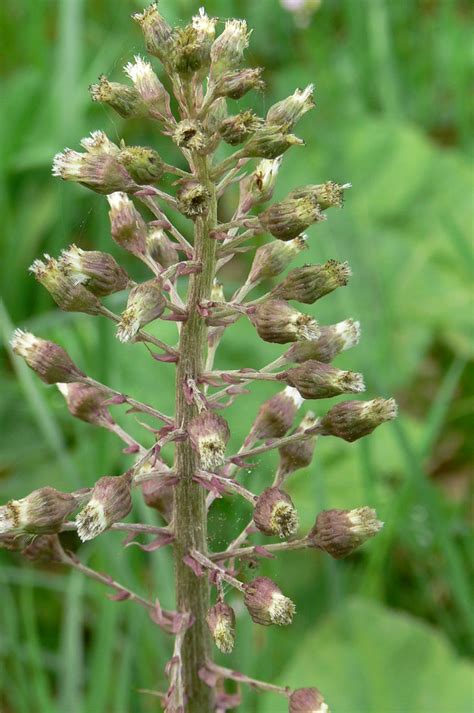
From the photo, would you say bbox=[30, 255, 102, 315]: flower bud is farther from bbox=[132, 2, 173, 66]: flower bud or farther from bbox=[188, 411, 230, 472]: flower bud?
bbox=[132, 2, 173, 66]: flower bud

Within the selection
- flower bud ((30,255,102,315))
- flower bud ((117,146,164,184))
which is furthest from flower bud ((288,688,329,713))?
flower bud ((117,146,164,184))

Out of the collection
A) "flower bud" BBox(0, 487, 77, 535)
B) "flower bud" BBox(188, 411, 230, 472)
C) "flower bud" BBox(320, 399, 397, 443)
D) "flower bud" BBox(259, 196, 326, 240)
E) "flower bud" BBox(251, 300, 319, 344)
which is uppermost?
"flower bud" BBox(259, 196, 326, 240)

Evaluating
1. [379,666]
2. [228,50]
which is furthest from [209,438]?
[379,666]

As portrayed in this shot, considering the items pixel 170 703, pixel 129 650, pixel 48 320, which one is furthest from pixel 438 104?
pixel 170 703

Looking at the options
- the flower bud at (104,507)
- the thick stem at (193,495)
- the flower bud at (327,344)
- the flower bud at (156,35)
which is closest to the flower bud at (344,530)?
the thick stem at (193,495)

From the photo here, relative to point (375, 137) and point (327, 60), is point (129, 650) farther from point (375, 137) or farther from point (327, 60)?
point (327, 60)

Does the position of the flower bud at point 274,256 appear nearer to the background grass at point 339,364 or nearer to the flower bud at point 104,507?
the background grass at point 339,364

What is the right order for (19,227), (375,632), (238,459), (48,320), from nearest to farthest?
(238,459)
(375,632)
(48,320)
(19,227)
